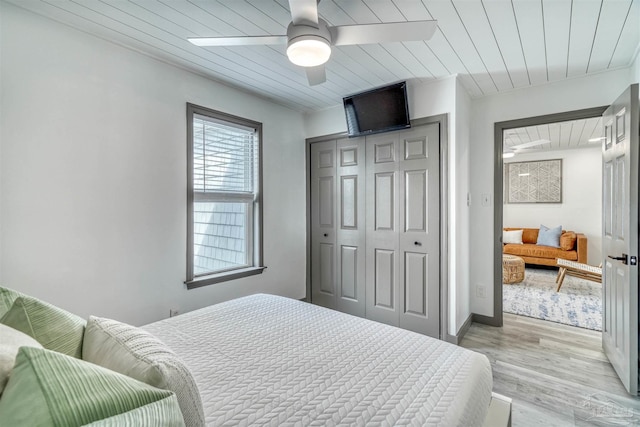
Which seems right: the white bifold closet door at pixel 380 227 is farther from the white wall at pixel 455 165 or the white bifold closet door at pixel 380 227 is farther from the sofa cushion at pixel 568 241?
the sofa cushion at pixel 568 241

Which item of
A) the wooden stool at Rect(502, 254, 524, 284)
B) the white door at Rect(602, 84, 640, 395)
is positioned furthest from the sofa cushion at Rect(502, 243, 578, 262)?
the white door at Rect(602, 84, 640, 395)

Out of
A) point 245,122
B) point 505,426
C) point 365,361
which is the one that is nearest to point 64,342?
point 365,361

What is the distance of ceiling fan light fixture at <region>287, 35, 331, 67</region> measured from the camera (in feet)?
4.77

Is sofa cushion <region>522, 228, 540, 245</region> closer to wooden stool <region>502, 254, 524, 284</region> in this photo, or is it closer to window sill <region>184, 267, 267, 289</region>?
wooden stool <region>502, 254, 524, 284</region>

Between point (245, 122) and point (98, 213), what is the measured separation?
5.08 feet

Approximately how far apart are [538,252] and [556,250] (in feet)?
0.91

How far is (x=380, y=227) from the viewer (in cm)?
316

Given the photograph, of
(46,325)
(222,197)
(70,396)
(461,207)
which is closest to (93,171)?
(222,197)

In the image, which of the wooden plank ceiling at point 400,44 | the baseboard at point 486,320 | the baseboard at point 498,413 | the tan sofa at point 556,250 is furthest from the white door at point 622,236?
the tan sofa at point 556,250

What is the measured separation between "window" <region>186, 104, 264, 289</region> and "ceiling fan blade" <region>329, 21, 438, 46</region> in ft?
5.30

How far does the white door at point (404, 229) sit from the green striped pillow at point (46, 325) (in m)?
2.59

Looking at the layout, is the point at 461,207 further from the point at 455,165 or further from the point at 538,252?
the point at 538,252

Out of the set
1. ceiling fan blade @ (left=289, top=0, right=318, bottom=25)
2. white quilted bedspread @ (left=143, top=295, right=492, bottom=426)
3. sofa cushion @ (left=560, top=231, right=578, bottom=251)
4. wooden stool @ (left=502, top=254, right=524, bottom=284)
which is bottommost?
wooden stool @ (left=502, top=254, right=524, bottom=284)

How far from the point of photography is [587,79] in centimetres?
265
